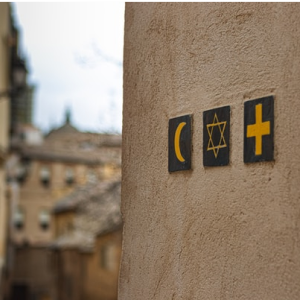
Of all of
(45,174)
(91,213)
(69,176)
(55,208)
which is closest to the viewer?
(91,213)

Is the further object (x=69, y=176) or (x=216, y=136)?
(x=69, y=176)

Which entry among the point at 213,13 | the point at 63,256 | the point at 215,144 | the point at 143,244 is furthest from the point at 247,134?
the point at 63,256

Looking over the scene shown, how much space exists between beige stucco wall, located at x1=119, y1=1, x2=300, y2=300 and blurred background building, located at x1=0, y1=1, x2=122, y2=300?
678 cm

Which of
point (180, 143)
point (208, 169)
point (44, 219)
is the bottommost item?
point (44, 219)

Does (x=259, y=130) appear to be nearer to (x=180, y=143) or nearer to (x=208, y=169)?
(x=208, y=169)

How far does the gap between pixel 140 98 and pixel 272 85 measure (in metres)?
0.98

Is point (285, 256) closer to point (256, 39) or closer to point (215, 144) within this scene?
point (215, 144)

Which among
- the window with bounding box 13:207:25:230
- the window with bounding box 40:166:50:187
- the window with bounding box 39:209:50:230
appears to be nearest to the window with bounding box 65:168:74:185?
the window with bounding box 40:166:50:187

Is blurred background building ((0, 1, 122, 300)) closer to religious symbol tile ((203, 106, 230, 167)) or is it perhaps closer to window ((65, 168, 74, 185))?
window ((65, 168, 74, 185))

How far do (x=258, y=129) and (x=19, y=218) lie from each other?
1706 inches

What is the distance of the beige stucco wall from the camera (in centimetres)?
263

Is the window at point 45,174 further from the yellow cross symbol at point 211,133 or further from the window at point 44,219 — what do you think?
the yellow cross symbol at point 211,133

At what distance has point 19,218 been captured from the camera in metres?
45.0

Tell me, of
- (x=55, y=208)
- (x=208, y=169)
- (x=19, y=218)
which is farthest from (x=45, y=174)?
(x=208, y=169)
